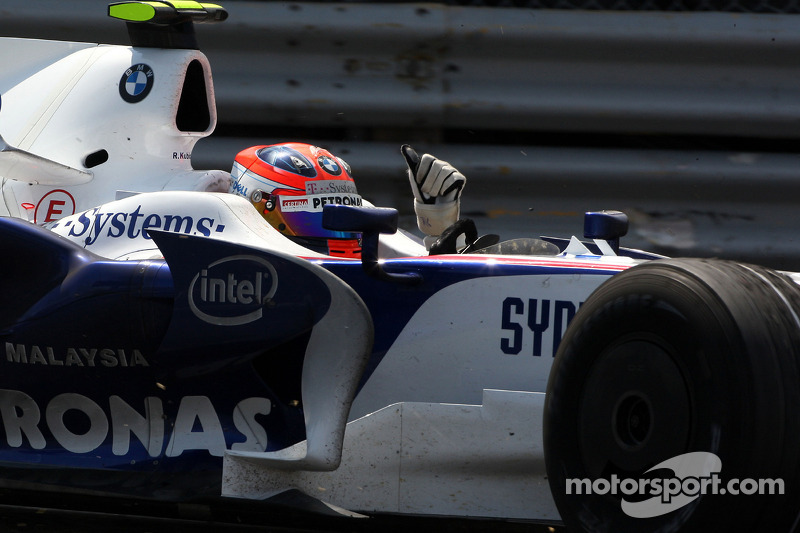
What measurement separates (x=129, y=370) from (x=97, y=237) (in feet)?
1.53

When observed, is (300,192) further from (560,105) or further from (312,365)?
(560,105)

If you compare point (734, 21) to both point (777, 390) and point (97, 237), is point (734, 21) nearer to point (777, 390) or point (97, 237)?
point (97, 237)

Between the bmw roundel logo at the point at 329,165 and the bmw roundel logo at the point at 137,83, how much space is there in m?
0.71

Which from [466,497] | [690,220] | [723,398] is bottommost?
[690,220]

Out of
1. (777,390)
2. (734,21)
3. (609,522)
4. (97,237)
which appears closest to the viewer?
(777,390)

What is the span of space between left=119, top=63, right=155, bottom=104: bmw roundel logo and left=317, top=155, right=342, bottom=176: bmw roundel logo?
0.71 meters

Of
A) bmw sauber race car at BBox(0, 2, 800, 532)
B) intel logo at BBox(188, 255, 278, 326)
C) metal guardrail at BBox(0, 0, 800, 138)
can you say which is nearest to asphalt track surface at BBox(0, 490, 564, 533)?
bmw sauber race car at BBox(0, 2, 800, 532)

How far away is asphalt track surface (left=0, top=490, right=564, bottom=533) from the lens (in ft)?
9.30

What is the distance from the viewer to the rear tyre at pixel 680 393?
1.79 meters

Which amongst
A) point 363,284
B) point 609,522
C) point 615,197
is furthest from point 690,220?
point 609,522

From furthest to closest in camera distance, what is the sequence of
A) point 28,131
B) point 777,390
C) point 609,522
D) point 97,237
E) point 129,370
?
1. point 28,131
2. point 97,237
3. point 129,370
4. point 609,522
5. point 777,390

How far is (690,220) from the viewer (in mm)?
5125

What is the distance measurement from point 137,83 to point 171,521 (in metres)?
1.46

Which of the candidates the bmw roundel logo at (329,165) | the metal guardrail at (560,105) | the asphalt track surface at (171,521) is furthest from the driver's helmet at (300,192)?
the metal guardrail at (560,105)
